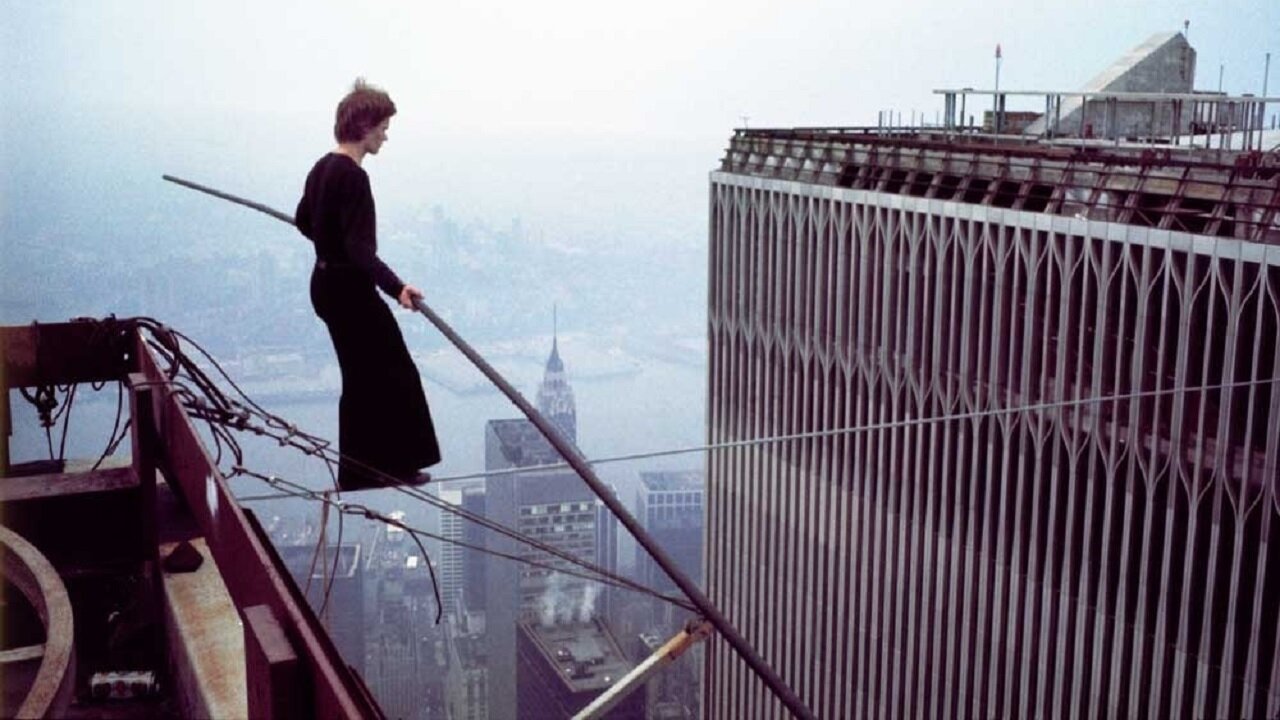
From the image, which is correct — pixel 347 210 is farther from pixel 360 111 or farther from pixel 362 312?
pixel 362 312

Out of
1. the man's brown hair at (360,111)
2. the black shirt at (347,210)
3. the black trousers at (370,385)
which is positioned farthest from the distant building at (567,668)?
the man's brown hair at (360,111)

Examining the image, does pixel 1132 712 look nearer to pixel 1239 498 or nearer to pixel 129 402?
pixel 1239 498

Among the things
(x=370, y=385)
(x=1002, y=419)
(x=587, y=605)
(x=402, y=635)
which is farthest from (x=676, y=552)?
(x=370, y=385)

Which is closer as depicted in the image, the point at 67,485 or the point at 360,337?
the point at 67,485

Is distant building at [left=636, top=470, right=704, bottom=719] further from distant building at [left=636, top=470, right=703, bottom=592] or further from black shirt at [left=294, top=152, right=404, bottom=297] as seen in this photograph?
black shirt at [left=294, top=152, right=404, bottom=297]

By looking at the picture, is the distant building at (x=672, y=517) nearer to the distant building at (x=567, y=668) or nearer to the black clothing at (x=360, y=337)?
the distant building at (x=567, y=668)

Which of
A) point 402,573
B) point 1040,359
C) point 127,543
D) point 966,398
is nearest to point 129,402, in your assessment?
point 127,543
